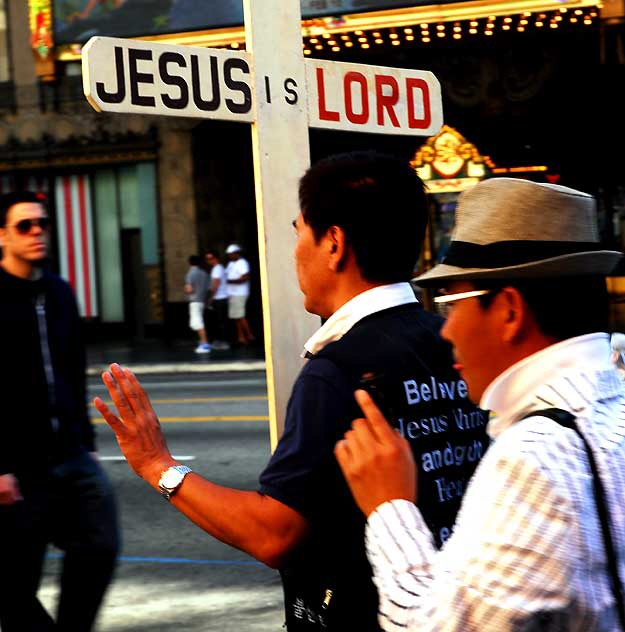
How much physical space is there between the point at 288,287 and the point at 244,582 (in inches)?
130

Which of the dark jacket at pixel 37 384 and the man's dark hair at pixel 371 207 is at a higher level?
the man's dark hair at pixel 371 207

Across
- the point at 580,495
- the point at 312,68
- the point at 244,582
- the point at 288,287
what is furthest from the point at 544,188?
the point at 244,582

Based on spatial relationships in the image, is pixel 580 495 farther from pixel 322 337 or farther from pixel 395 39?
pixel 395 39

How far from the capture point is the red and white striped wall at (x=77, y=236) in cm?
2552

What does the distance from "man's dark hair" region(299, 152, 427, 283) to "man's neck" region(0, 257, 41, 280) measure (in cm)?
224

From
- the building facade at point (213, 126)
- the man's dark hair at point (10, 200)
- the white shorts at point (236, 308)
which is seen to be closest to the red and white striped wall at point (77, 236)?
the building facade at point (213, 126)

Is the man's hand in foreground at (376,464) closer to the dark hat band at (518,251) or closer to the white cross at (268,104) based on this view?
the dark hat band at (518,251)

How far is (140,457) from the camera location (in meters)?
2.54

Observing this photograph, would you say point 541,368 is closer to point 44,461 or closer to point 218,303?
point 44,461

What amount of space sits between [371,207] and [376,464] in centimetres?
75

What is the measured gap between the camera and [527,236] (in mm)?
1937

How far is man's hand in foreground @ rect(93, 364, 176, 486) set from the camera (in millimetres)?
2523

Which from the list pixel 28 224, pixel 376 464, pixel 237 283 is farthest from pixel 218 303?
pixel 376 464

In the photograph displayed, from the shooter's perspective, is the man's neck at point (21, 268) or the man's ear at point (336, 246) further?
the man's neck at point (21, 268)
